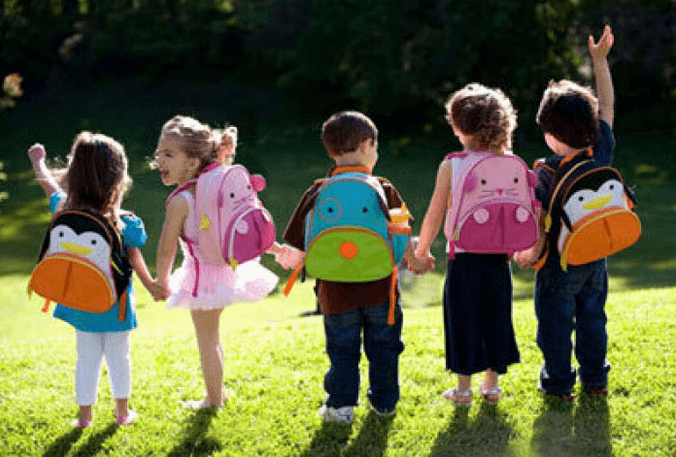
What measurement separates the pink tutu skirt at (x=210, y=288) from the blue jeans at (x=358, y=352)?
0.40 meters

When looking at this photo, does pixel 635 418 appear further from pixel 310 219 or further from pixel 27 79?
pixel 27 79

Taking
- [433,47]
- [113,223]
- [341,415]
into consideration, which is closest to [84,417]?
[113,223]

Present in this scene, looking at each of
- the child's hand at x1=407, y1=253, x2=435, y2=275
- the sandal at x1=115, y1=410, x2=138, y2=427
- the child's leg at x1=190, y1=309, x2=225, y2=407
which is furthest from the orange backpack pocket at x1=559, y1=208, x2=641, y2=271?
the sandal at x1=115, y1=410, x2=138, y2=427

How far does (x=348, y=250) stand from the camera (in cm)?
399

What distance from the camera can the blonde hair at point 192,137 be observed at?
420cm

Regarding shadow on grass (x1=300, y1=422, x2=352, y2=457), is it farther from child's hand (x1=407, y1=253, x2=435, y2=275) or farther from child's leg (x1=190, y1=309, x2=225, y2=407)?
child's hand (x1=407, y1=253, x2=435, y2=275)

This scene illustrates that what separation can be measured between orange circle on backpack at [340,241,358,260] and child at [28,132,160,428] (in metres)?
0.85

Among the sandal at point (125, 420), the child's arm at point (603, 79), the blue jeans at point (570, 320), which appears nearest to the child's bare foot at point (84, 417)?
the sandal at point (125, 420)

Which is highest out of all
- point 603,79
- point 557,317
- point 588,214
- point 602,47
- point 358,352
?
point 602,47

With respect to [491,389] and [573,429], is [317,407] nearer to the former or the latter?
[491,389]

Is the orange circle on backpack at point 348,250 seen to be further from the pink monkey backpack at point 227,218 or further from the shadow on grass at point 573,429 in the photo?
the shadow on grass at point 573,429

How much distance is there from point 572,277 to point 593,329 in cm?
30

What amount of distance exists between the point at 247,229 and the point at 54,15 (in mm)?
23959

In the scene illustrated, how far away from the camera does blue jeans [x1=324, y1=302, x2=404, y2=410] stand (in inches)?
165
